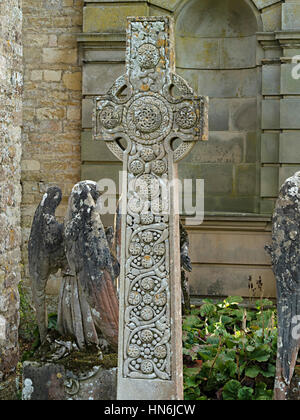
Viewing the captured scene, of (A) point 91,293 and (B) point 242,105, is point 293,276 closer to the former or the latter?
(A) point 91,293

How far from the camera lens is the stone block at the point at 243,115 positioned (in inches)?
348

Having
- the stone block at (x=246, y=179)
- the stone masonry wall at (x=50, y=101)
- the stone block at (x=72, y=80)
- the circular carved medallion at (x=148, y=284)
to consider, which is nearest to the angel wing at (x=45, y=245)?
the circular carved medallion at (x=148, y=284)

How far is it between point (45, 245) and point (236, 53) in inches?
190

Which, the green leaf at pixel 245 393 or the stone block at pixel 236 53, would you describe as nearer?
the green leaf at pixel 245 393

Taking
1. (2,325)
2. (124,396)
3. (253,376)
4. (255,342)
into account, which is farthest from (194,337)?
(124,396)

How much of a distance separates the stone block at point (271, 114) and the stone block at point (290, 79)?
18 centimetres

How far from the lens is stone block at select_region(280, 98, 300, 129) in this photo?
827 cm

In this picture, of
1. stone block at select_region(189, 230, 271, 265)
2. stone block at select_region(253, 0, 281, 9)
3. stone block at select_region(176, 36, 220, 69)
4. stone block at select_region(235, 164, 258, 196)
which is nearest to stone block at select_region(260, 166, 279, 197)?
stone block at select_region(235, 164, 258, 196)

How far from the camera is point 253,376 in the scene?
5016 millimetres

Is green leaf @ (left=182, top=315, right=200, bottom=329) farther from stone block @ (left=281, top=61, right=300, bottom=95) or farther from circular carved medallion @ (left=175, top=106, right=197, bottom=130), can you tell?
stone block @ (left=281, top=61, right=300, bottom=95)

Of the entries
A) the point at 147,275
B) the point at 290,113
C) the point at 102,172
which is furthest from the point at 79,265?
the point at 290,113

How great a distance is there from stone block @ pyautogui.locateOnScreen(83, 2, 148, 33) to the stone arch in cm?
66

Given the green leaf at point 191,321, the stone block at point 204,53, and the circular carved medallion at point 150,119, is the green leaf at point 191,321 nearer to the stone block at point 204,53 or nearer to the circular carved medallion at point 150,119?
the circular carved medallion at point 150,119

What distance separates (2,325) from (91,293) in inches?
45.8
